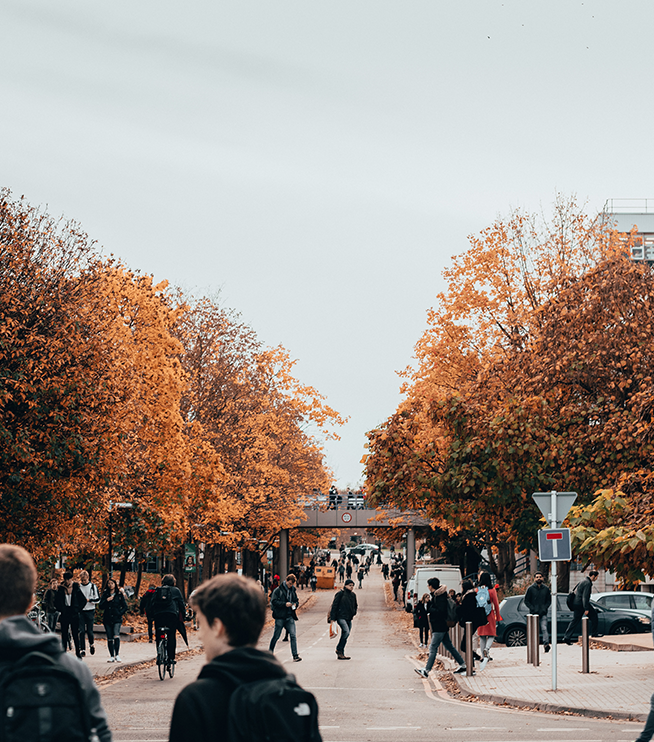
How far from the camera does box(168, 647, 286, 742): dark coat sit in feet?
11.0

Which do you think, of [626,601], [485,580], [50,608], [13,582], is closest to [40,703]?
[13,582]

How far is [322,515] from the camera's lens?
70.9m

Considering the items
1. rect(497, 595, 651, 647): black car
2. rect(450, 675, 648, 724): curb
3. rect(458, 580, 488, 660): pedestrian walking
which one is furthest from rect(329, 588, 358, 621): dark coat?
rect(497, 595, 651, 647): black car

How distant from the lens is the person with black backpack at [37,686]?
11.6ft

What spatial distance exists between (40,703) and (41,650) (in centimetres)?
18

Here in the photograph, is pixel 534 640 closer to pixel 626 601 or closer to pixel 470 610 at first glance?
pixel 470 610

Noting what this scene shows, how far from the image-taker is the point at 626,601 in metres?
30.2

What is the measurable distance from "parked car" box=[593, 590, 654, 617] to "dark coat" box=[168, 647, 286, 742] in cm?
2805

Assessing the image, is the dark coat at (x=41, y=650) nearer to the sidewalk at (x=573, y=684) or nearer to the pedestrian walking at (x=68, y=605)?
the sidewalk at (x=573, y=684)

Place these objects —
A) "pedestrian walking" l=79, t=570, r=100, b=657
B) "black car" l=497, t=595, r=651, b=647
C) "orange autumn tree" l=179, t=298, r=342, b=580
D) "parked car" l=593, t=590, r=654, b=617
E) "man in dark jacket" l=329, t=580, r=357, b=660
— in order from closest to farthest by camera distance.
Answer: "pedestrian walking" l=79, t=570, r=100, b=657
"man in dark jacket" l=329, t=580, r=357, b=660
"black car" l=497, t=595, r=651, b=647
"parked car" l=593, t=590, r=654, b=617
"orange autumn tree" l=179, t=298, r=342, b=580

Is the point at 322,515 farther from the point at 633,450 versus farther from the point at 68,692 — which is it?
the point at 68,692

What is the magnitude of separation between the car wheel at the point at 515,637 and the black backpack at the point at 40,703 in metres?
25.7

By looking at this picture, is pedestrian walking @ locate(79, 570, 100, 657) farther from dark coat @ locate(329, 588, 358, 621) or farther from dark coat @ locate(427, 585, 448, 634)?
dark coat @ locate(427, 585, 448, 634)

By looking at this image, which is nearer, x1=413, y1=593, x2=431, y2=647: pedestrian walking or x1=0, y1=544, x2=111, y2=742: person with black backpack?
x1=0, y1=544, x2=111, y2=742: person with black backpack
